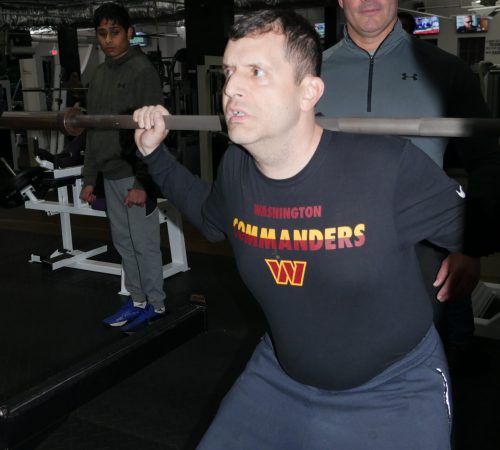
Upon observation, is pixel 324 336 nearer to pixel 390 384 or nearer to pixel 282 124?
pixel 390 384

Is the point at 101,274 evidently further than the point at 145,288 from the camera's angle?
Yes

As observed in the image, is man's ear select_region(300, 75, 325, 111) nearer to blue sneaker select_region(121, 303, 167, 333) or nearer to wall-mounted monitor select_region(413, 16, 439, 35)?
blue sneaker select_region(121, 303, 167, 333)

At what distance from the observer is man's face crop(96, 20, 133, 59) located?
286cm

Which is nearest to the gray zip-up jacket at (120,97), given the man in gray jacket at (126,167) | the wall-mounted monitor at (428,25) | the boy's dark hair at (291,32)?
the man in gray jacket at (126,167)

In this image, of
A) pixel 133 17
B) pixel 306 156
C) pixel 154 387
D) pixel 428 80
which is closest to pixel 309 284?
pixel 306 156

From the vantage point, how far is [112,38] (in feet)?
9.39

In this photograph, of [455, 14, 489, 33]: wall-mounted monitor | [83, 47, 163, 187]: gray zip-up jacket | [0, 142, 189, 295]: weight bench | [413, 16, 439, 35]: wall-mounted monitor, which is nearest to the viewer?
[83, 47, 163, 187]: gray zip-up jacket

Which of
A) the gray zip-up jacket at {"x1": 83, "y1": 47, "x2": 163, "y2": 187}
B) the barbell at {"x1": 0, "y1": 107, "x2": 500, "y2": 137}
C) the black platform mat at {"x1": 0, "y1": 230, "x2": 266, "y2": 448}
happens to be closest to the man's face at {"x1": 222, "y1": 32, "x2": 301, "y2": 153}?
the barbell at {"x1": 0, "y1": 107, "x2": 500, "y2": 137}

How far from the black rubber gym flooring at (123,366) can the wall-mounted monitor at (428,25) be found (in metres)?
12.4

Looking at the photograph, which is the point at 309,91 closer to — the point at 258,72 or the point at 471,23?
the point at 258,72

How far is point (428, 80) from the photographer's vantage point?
5.03 ft

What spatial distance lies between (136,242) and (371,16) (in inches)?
74.1

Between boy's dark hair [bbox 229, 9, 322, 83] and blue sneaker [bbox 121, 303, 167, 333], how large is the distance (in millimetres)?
2298

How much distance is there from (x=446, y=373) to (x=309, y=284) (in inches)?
12.8
